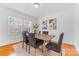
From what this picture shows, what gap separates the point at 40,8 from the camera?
120 cm

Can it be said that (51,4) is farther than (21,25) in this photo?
No

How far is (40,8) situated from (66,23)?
1.49ft

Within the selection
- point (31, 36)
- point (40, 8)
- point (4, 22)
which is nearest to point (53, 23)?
point (40, 8)

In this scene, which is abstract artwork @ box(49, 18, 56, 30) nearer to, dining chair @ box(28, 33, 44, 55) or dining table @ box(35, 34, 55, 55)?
dining table @ box(35, 34, 55, 55)

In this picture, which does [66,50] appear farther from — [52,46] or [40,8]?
[40,8]

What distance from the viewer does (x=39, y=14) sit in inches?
50.3

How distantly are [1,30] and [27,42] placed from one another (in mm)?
438

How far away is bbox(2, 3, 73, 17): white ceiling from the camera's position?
1.15 m

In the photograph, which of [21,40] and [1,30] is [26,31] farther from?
[1,30]

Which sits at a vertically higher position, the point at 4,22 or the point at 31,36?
the point at 4,22

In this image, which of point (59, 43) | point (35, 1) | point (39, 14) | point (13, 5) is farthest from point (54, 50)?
point (13, 5)

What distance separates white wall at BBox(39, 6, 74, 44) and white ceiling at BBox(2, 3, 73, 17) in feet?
0.21

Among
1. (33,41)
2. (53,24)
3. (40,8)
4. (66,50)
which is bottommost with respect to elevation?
(66,50)

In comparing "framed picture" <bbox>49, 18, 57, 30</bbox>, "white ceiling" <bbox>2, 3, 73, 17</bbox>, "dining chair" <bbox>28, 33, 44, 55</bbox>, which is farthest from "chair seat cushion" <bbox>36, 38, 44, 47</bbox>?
"white ceiling" <bbox>2, 3, 73, 17</bbox>
